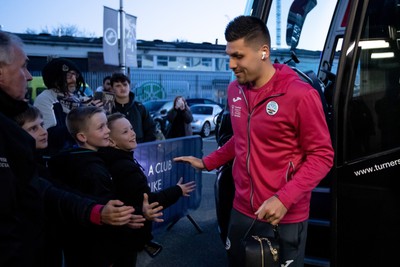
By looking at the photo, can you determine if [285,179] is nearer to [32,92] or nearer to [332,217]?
[332,217]

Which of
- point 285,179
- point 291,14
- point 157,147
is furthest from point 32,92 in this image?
point 285,179

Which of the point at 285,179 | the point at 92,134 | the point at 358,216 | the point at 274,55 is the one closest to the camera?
the point at 285,179

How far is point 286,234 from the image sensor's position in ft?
6.66

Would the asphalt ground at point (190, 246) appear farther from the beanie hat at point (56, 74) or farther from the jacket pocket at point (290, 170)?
the jacket pocket at point (290, 170)

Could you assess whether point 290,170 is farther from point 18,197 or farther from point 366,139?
point 18,197

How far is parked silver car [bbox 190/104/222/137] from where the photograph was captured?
1539 cm

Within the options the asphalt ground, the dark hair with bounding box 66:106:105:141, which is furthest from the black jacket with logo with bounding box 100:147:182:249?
the asphalt ground

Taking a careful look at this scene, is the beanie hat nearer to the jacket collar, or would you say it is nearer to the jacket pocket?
the jacket collar

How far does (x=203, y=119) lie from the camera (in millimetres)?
15703

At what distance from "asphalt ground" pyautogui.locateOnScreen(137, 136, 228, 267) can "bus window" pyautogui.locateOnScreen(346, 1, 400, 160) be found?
6.93 ft

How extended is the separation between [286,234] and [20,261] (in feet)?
4.23

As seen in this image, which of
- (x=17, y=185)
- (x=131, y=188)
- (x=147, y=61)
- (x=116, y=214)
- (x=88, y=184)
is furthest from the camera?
(x=147, y=61)

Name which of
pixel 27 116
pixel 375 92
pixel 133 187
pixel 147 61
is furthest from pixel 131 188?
pixel 147 61

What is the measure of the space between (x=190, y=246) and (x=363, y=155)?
2522 millimetres
